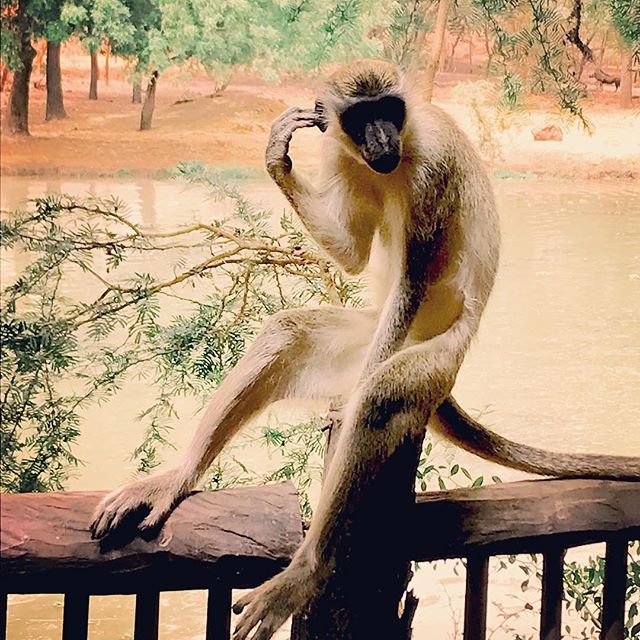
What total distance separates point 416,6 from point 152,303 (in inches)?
39.5

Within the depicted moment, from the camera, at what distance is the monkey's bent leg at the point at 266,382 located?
1.98 m

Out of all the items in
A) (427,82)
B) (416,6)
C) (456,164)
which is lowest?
(456,164)

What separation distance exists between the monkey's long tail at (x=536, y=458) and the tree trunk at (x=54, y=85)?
1.14 metres

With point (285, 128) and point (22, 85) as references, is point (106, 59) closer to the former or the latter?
point (22, 85)

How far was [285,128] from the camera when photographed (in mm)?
2072

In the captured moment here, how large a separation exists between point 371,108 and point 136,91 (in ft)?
2.00

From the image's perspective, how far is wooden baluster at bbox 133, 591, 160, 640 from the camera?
6.64 ft

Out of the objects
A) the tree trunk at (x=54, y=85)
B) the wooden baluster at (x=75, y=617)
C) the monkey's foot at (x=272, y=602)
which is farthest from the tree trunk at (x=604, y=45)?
the wooden baluster at (x=75, y=617)

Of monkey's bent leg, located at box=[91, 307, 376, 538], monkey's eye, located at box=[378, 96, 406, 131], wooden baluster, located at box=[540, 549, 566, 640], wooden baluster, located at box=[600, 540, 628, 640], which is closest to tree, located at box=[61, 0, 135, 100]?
monkey's eye, located at box=[378, 96, 406, 131]

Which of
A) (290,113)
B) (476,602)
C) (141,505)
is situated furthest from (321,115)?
(476,602)

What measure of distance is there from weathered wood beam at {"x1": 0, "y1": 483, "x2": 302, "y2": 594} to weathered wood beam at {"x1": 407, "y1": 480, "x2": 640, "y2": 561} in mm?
342

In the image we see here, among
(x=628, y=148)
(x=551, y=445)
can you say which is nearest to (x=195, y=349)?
(x=551, y=445)

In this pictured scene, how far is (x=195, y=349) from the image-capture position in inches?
95.0

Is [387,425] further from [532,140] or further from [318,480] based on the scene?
[532,140]
